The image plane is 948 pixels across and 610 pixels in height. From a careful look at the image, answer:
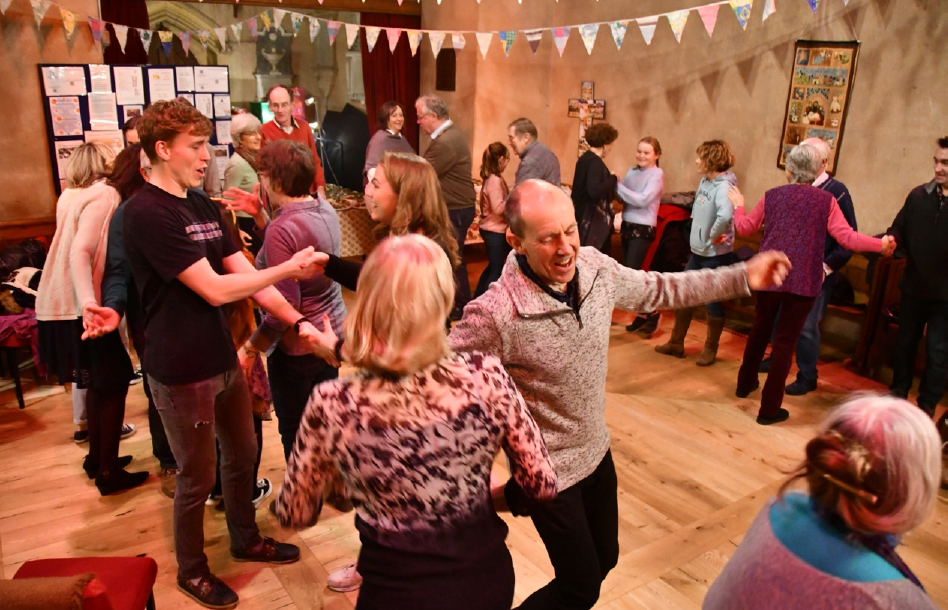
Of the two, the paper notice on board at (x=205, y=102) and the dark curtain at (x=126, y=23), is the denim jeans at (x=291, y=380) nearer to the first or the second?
the paper notice on board at (x=205, y=102)

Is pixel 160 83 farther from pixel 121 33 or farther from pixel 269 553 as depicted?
pixel 269 553

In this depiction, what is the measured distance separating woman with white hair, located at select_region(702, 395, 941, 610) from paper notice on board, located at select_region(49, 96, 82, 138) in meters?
5.69

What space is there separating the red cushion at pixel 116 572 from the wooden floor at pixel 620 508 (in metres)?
0.62

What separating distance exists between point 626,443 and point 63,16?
489cm

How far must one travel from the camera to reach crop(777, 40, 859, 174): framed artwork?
16.9ft

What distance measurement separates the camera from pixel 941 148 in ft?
12.4

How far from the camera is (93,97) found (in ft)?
17.9

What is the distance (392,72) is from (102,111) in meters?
3.24

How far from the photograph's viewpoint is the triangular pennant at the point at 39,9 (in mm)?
5048

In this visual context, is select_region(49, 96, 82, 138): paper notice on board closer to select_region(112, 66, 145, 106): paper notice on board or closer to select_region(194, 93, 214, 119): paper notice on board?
select_region(112, 66, 145, 106): paper notice on board

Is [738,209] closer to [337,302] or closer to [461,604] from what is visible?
[337,302]

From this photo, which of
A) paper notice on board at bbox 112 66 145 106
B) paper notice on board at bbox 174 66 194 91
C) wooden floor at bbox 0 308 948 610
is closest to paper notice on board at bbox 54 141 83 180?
paper notice on board at bbox 112 66 145 106

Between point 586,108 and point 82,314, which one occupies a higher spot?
point 586,108

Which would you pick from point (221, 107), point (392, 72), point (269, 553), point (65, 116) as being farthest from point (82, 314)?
point (392, 72)
